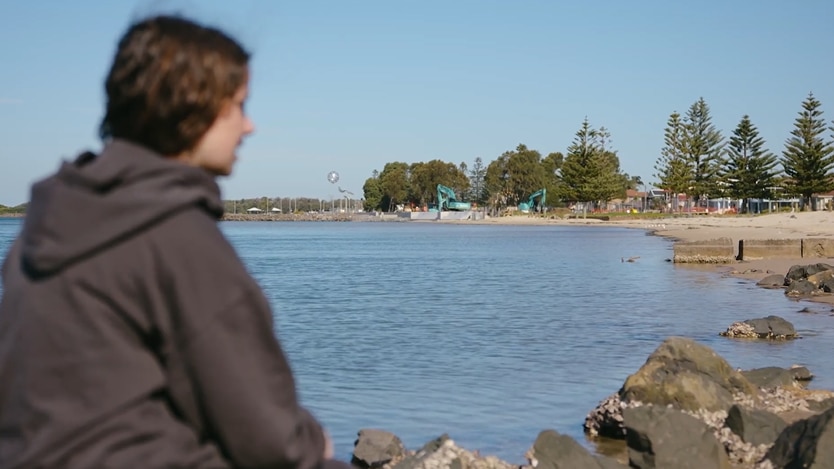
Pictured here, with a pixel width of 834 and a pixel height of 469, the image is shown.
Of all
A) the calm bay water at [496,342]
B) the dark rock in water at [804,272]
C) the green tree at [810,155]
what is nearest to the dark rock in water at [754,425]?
the calm bay water at [496,342]

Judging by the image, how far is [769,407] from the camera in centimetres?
737

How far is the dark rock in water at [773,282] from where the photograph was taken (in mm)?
20594

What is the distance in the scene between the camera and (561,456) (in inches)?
214

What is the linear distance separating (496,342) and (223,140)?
11917 millimetres

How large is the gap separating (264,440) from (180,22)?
0.66 metres

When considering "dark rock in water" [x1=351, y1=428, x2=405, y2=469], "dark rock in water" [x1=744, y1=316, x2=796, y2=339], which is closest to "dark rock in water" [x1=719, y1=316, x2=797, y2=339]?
"dark rock in water" [x1=744, y1=316, x2=796, y2=339]

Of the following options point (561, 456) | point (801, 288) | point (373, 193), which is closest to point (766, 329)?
point (801, 288)

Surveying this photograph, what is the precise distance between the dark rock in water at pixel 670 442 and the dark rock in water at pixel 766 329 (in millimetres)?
6825

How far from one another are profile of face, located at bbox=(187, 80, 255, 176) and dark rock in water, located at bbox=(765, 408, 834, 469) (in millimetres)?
4048

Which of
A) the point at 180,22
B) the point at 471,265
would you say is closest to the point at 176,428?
the point at 180,22

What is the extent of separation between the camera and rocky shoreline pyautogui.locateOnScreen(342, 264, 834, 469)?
527 cm

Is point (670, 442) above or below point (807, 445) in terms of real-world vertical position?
below

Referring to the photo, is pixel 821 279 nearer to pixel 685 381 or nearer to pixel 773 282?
pixel 773 282

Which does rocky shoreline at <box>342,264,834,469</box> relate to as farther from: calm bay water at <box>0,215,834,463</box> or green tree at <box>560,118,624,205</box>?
green tree at <box>560,118,624,205</box>
